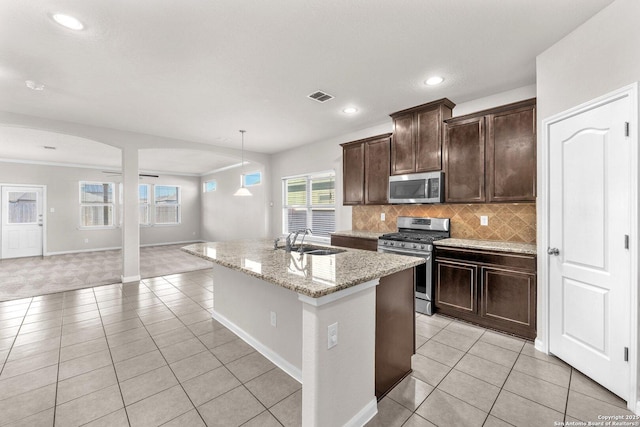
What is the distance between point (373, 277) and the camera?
161 cm

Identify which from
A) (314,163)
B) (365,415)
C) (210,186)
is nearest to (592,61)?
(365,415)

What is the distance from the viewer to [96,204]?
8.52 meters

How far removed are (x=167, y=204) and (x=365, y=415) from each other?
32.8 feet

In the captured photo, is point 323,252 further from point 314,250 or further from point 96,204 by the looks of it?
point 96,204

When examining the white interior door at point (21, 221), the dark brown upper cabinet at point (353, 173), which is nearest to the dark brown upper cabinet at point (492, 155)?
the dark brown upper cabinet at point (353, 173)

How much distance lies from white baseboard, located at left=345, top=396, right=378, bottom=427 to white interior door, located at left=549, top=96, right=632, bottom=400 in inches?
66.1

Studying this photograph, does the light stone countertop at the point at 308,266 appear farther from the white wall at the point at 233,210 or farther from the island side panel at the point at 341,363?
the white wall at the point at 233,210

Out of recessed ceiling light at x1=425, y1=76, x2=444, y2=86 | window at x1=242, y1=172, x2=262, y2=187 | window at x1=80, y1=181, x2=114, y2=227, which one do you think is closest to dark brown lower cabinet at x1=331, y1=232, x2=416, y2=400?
recessed ceiling light at x1=425, y1=76, x2=444, y2=86

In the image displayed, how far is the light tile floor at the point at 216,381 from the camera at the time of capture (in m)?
1.78

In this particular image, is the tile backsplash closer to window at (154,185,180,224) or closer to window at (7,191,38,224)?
window at (154,185,180,224)

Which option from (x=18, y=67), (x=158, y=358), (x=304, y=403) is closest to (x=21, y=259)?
(x=18, y=67)

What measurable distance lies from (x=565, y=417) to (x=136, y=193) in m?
6.04

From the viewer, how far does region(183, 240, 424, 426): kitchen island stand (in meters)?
1.46

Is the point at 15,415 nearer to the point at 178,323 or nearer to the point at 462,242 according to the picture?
the point at 178,323
